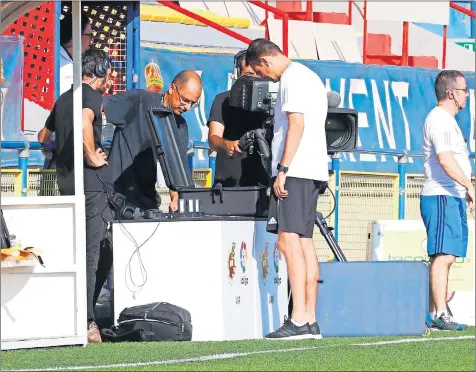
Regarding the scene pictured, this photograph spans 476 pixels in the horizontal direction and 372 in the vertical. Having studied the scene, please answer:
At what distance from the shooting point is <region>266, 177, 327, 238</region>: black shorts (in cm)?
773

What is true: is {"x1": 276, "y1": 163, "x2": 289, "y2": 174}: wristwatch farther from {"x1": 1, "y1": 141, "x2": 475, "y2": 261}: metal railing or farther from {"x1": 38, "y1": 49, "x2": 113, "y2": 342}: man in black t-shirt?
{"x1": 1, "y1": 141, "x2": 475, "y2": 261}: metal railing

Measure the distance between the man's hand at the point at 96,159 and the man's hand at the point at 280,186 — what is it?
132 centimetres

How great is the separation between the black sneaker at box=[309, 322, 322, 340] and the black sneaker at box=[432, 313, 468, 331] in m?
1.53

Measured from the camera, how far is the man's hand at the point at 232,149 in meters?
8.60

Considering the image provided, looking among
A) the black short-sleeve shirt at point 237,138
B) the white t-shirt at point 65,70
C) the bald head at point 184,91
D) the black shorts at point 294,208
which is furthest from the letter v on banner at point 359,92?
the black shorts at point 294,208

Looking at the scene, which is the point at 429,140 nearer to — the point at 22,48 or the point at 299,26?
the point at 22,48

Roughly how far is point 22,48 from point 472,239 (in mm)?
4068

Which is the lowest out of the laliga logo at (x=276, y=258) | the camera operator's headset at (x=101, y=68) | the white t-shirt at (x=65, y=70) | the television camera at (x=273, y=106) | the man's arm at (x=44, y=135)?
the laliga logo at (x=276, y=258)

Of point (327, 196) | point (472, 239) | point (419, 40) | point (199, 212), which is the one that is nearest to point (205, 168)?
point (327, 196)

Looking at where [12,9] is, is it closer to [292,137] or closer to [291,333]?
[292,137]

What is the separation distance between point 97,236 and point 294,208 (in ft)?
4.52

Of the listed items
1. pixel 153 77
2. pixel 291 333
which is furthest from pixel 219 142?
pixel 153 77

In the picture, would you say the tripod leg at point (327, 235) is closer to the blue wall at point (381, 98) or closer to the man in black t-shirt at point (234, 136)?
the man in black t-shirt at point (234, 136)

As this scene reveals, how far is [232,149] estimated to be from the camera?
865 cm
